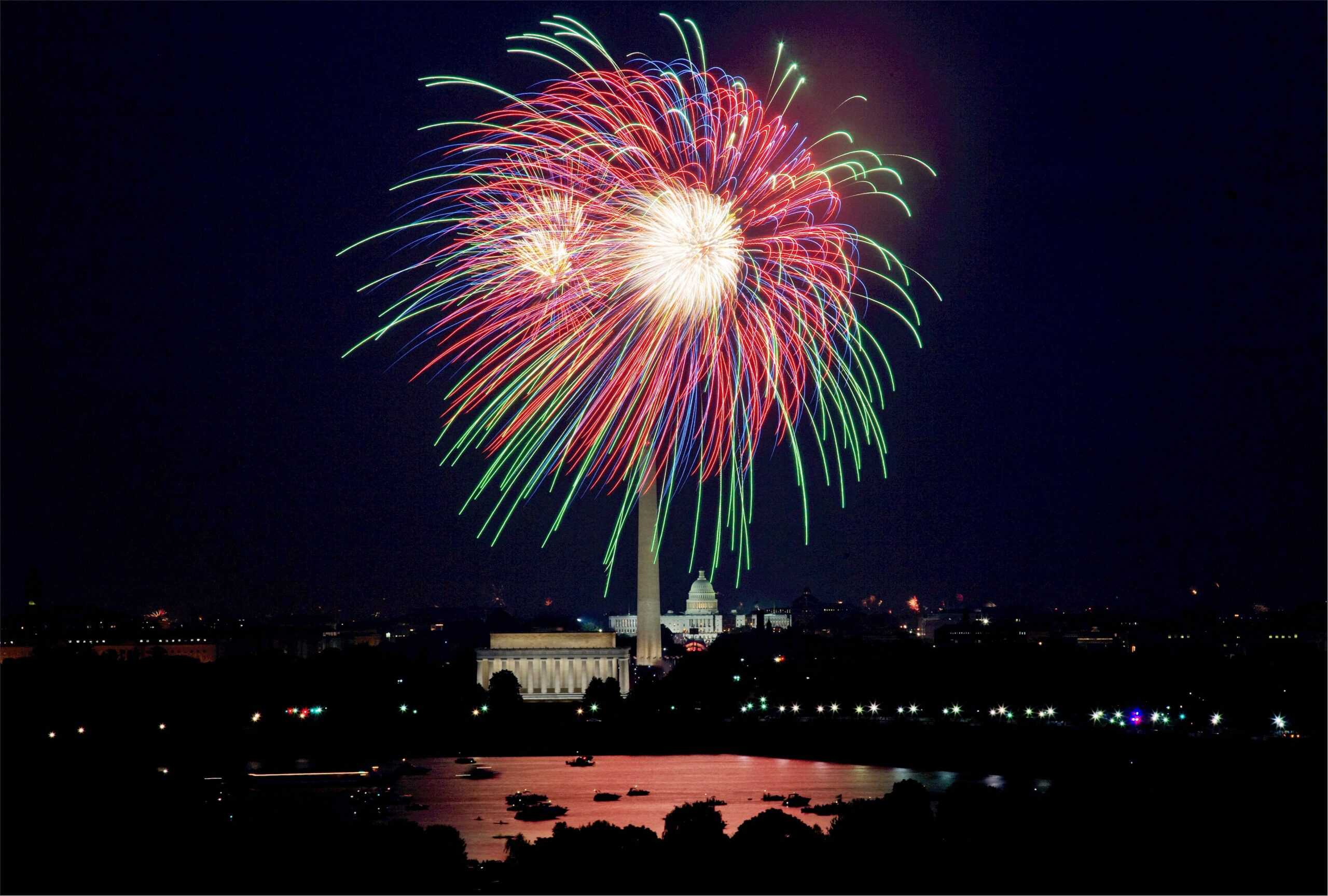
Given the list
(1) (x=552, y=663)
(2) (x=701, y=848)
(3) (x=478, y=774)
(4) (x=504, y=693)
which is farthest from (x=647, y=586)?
(2) (x=701, y=848)

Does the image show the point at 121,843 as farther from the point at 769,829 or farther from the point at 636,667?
the point at 636,667

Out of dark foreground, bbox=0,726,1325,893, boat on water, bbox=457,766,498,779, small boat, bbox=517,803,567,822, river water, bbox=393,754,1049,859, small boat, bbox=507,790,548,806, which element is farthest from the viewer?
boat on water, bbox=457,766,498,779

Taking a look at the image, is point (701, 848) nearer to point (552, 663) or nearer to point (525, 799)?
point (525, 799)

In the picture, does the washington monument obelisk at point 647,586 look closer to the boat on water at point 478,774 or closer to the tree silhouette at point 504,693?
the tree silhouette at point 504,693

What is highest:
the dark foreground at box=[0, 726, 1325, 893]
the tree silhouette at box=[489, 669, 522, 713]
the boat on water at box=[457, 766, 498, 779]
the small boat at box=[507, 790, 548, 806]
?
the tree silhouette at box=[489, 669, 522, 713]

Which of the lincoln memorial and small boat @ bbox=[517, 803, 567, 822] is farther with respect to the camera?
the lincoln memorial

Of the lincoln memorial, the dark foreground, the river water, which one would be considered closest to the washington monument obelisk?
the lincoln memorial

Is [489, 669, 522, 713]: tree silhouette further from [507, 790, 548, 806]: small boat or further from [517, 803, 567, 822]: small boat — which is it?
[517, 803, 567, 822]: small boat
